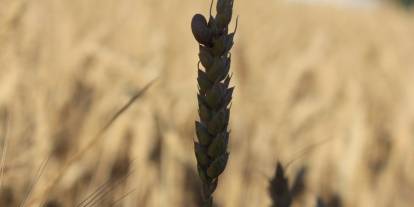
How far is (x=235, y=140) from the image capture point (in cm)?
201

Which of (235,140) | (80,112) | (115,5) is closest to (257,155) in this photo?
(235,140)

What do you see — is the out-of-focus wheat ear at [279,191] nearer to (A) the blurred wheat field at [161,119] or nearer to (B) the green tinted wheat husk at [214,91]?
(B) the green tinted wheat husk at [214,91]

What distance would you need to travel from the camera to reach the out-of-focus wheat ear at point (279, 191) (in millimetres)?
731

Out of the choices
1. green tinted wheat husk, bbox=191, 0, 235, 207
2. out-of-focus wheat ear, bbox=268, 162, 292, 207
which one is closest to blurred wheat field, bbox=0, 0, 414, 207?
out-of-focus wheat ear, bbox=268, 162, 292, 207

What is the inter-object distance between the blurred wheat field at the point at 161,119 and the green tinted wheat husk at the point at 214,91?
581 mm

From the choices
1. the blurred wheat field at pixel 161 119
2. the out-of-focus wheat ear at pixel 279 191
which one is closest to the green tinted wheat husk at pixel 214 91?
the out-of-focus wheat ear at pixel 279 191

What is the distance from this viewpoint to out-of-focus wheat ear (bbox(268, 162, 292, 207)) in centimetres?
73

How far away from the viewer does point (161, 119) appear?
5.46 feet

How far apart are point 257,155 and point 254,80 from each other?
513mm

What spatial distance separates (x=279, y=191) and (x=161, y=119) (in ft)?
3.08

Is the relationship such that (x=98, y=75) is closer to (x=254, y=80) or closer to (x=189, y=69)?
(x=189, y=69)

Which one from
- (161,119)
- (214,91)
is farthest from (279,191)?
(161,119)

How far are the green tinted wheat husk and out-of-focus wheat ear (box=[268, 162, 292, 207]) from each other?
0.22 m

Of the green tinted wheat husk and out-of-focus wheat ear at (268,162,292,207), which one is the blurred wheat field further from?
the green tinted wheat husk
